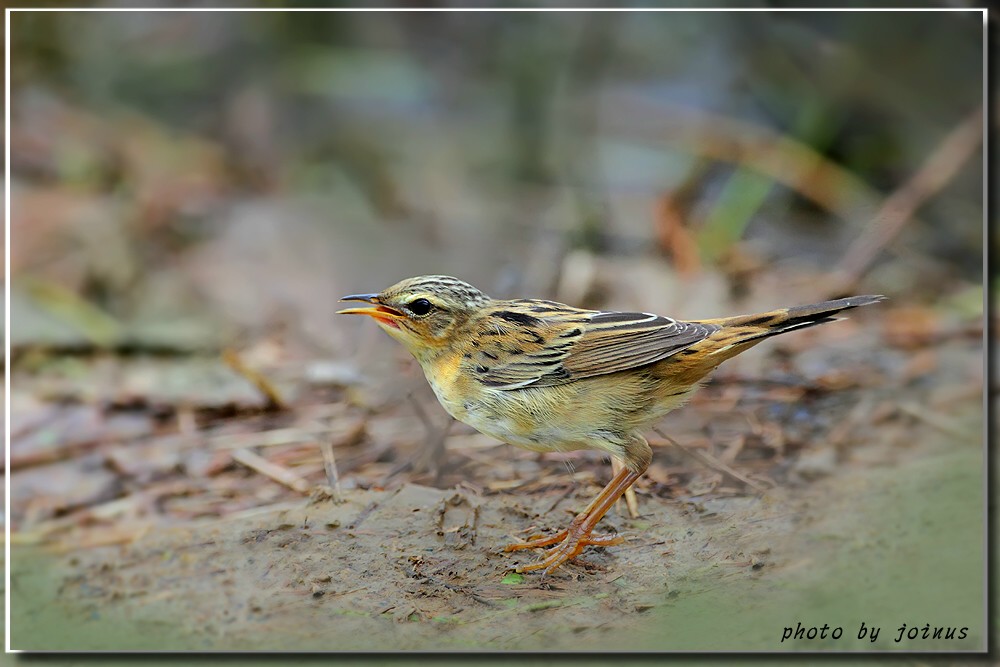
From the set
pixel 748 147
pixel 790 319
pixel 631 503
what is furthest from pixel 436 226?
pixel 790 319

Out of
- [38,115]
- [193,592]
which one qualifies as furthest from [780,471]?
[38,115]

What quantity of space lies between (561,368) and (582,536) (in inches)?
25.8


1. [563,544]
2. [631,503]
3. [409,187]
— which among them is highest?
[409,187]

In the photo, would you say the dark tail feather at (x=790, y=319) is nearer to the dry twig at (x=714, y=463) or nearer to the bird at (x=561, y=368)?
the bird at (x=561, y=368)

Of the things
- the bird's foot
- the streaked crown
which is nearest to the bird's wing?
the streaked crown

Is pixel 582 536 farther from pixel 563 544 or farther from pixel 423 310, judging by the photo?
pixel 423 310

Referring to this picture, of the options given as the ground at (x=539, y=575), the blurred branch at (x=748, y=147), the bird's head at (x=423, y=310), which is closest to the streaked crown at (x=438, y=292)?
the bird's head at (x=423, y=310)

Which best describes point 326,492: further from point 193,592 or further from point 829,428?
point 829,428

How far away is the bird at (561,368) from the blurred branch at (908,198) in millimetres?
2351

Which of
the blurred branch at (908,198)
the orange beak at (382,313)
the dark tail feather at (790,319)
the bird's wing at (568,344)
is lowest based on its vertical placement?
the dark tail feather at (790,319)

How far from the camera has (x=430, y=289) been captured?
4.06 m

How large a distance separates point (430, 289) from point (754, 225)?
2.91 metres

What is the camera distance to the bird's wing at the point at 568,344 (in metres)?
3.98

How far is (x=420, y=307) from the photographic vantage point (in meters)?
4.05
